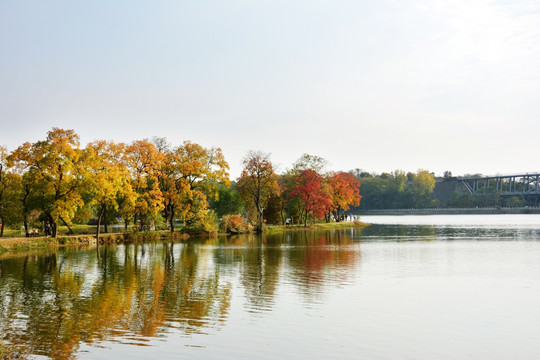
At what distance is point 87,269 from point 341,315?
2050 centimetres

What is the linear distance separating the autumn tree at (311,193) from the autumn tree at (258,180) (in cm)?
710

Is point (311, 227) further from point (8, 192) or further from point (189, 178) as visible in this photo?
point (8, 192)

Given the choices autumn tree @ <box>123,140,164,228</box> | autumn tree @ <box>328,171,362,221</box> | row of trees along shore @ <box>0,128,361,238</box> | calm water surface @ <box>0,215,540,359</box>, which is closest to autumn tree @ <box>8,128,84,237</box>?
row of trees along shore @ <box>0,128,361,238</box>

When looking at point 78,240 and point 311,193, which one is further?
point 311,193

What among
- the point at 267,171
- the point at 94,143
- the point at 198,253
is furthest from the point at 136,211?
the point at 267,171

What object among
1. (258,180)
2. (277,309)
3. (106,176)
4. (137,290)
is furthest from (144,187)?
(277,309)

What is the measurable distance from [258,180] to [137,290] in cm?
6045

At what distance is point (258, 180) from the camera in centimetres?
8512

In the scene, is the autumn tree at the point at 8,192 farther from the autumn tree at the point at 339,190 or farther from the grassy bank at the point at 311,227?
the autumn tree at the point at 339,190

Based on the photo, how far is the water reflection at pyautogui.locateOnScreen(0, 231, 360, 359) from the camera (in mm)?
17234

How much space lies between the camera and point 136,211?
64.2m

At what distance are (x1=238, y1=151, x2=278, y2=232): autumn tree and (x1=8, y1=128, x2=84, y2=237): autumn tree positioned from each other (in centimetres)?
3472

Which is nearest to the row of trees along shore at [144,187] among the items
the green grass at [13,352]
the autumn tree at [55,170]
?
the autumn tree at [55,170]

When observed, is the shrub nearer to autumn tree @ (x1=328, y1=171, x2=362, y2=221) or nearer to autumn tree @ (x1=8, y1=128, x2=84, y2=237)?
autumn tree @ (x1=8, y1=128, x2=84, y2=237)
